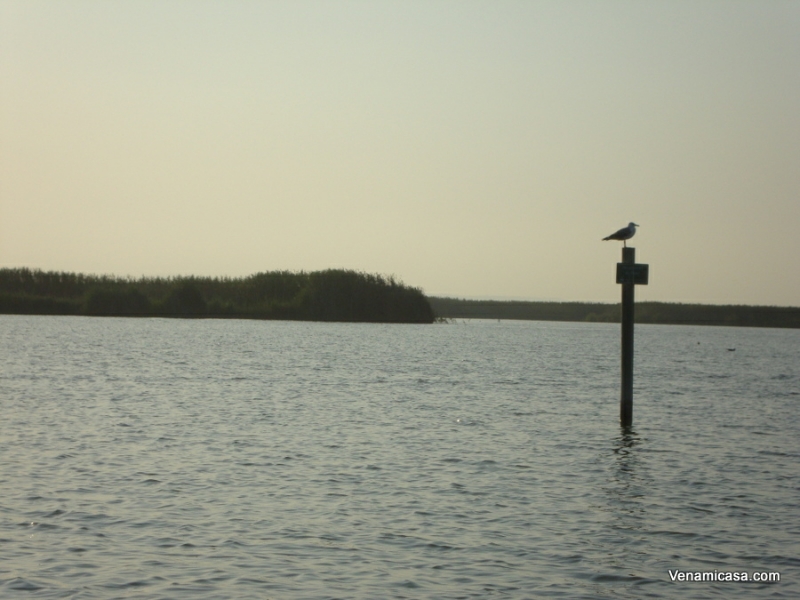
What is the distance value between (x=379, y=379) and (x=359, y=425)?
52.1ft

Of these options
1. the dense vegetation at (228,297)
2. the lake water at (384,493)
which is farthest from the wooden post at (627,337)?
the dense vegetation at (228,297)

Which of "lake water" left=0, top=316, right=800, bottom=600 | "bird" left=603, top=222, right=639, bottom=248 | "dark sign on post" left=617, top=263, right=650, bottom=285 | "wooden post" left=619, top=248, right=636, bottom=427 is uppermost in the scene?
"bird" left=603, top=222, right=639, bottom=248

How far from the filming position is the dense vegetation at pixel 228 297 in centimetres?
10050

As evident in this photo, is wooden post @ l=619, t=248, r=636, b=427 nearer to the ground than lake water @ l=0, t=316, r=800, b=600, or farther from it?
farther from it

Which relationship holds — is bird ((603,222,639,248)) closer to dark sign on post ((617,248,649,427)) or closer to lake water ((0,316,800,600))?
dark sign on post ((617,248,649,427))

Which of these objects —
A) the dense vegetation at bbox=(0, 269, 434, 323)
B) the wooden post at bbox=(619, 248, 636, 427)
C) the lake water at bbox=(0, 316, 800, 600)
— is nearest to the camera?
the lake water at bbox=(0, 316, 800, 600)

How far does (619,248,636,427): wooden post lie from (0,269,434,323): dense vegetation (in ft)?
266

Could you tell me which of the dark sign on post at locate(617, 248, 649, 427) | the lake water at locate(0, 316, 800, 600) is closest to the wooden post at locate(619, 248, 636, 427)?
the dark sign on post at locate(617, 248, 649, 427)

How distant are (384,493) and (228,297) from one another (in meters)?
95.1

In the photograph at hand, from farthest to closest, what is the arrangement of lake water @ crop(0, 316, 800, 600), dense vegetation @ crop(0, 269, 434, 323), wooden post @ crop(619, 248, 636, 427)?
dense vegetation @ crop(0, 269, 434, 323), wooden post @ crop(619, 248, 636, 427), lake water @ crop(0, 316, 800, 600)

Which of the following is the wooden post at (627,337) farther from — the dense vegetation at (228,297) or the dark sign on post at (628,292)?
the dense vegetation at (228,297)

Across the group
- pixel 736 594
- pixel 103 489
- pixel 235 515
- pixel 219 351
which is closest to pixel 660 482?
pixel 736 594

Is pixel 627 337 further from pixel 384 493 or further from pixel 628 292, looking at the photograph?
pixel 384 493

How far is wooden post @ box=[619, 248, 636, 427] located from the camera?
71.4ft
